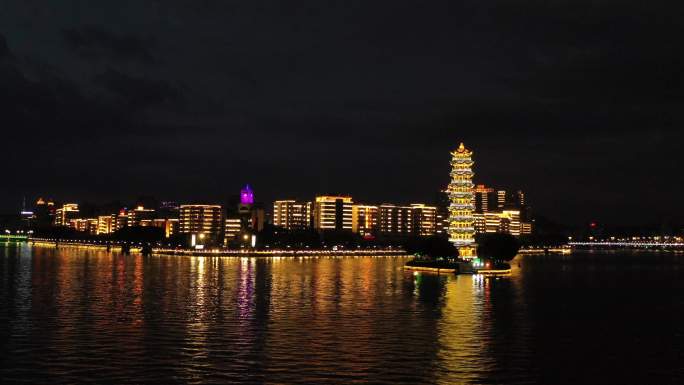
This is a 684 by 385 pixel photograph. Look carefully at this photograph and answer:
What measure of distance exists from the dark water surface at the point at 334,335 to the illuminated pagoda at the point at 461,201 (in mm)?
33247

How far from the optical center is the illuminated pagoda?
103m

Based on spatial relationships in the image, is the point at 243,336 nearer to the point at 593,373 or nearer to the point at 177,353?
the point at 177,353

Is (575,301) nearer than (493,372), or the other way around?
(493,372)

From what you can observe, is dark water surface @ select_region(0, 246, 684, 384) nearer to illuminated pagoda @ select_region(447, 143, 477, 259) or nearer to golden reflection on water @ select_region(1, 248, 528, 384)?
golden reflection on water @ select_region(1, 248, 528, 384)

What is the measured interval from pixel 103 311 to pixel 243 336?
45.9ft

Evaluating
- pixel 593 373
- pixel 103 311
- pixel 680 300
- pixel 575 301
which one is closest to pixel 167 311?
pixel 103 311

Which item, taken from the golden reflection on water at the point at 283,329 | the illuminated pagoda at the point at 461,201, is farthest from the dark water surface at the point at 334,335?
the illuminated pagoda at the point at 461,201

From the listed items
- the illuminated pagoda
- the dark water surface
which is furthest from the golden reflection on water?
the illuminated pagoda

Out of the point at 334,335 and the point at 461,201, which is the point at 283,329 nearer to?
the point at 334,335

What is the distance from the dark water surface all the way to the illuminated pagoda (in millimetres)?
33247

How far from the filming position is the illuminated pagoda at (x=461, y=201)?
103 metres

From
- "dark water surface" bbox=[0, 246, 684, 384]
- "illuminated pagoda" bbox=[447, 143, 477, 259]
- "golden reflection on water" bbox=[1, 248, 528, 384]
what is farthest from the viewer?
"illuminated pagoda" bbox=[447, 143, 477, 259]

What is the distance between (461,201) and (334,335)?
67156 mm

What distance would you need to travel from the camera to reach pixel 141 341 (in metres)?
36.0
